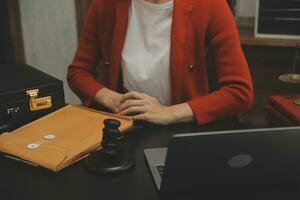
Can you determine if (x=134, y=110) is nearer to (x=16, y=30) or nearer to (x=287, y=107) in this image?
(x=287, y=107)

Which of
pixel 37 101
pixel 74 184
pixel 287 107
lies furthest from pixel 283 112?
pixel 74 184

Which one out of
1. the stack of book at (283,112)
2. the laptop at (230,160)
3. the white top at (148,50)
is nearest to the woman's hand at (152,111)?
the white top at (148,50)

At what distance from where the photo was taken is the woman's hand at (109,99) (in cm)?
137

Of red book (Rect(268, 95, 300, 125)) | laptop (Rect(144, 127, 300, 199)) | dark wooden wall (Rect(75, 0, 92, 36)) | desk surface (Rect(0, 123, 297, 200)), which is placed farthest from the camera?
dark wooden wall (Rect(75, 0, 92, 36))

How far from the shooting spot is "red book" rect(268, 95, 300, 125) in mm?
1757

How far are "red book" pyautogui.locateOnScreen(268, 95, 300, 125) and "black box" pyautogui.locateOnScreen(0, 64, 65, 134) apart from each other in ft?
3.05

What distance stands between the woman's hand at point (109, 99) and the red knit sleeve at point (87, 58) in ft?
0.26

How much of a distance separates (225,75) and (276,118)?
0.70m

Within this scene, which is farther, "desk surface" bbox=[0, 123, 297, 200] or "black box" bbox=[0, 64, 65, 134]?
"black box" bbox=[0, 64, 65, 134]

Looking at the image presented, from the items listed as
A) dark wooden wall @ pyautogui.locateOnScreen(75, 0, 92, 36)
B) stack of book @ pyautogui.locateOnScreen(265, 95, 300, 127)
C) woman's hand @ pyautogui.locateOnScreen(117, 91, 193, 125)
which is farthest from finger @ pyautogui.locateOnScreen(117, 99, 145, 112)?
dark wooden wall @ pyautogui.locateOnScreen(75, 0, 92, 36)

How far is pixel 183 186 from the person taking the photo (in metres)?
0.78

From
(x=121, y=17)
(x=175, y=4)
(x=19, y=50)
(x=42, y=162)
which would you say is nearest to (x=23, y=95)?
(x=42, y=162)

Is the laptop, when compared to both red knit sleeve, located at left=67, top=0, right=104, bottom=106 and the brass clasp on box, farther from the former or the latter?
red knit sleeve, located at left=67, top=0, right=104, bottom=106

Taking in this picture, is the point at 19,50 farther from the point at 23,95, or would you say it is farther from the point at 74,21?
the point at 23,95
